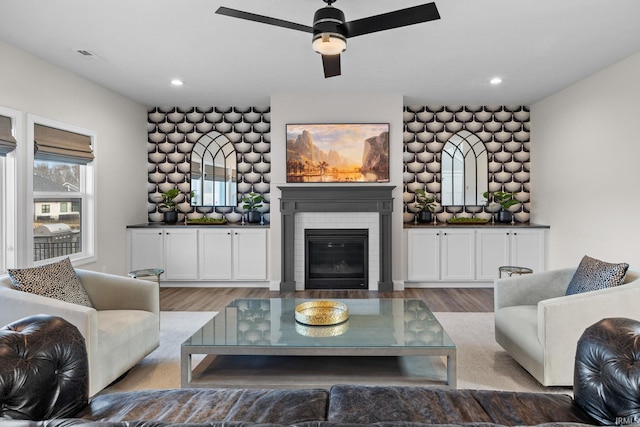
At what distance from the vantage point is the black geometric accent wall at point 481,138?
21.1 feet

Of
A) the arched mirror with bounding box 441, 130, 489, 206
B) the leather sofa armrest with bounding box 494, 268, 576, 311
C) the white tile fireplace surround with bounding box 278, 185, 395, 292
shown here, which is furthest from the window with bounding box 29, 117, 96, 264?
the arched mirror with bounding box 441, 130, 489, 206

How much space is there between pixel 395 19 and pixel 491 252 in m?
4.20

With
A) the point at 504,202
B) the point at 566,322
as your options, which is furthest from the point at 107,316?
the point at 504,202

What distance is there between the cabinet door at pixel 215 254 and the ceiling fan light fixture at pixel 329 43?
11.8 ft

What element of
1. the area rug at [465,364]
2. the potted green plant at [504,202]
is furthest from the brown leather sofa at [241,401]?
the potted green plant at [504,202]

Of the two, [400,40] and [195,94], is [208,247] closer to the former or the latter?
[195,94]

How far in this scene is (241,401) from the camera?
1.63 meters

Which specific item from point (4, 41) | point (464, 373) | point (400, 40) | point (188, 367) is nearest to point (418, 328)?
point (464, 373)

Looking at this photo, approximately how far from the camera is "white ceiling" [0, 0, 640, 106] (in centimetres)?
313

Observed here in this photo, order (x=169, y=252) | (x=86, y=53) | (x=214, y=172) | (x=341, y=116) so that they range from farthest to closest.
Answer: (x=214, y=172), (x=169, y=252), (x=341, y=116), (x=86, y=53)

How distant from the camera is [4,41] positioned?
372cm

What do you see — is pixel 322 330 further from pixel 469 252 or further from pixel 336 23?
pixel 469 252

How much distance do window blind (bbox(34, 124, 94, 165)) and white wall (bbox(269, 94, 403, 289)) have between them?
7.61ft

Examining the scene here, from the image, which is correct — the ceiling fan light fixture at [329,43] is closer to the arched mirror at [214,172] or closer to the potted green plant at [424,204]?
the potted green plant at [424,204]
